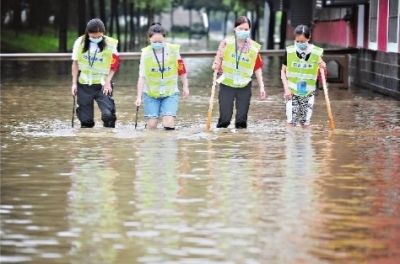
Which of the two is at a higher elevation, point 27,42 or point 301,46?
point 301,46

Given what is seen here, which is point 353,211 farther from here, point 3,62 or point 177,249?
point 3,62

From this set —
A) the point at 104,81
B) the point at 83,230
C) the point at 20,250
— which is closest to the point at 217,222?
the point at 83,230

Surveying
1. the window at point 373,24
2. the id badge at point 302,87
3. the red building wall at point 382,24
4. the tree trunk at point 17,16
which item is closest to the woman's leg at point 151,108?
the id badge at point 302,87

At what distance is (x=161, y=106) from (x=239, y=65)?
4.15 feet

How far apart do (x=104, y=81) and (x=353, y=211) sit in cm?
846

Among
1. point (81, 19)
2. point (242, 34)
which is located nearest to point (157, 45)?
point (242, 34)

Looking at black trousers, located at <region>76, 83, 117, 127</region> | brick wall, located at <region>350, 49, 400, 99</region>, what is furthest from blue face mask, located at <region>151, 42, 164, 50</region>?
brick wall, located at <region>350, 49, 400, 99</region>

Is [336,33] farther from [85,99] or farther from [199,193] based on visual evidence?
[199,193]

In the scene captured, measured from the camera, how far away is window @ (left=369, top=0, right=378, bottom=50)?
111ft

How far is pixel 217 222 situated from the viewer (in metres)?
10.1

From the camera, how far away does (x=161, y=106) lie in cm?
1842

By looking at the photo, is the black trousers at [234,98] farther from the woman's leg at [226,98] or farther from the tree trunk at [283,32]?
the tree trunk at [283,32]

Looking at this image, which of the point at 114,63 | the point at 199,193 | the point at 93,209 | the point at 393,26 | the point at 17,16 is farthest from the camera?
the point at 17,16

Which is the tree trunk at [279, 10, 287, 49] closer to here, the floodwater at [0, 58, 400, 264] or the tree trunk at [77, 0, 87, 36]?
the tree trunk at [77, 0, 87, 36]
